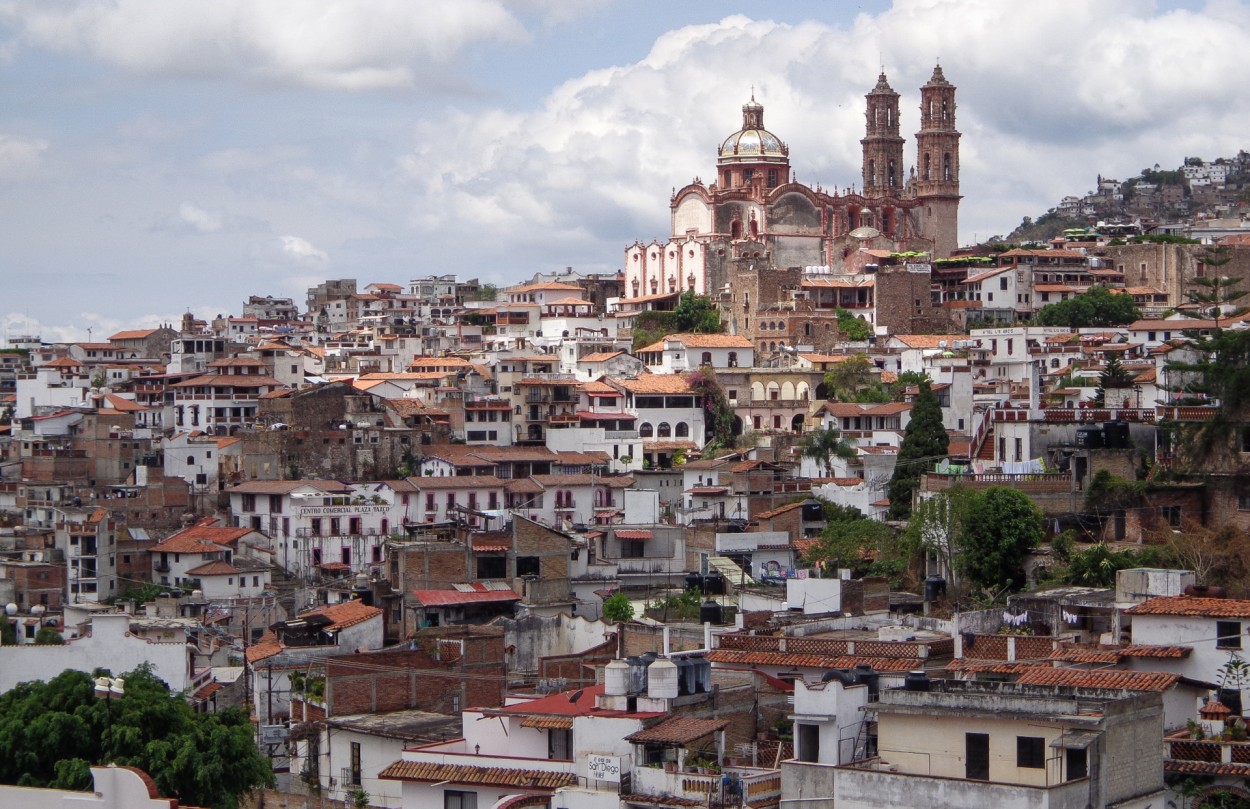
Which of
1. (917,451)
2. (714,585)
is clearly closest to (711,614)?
(714,585)

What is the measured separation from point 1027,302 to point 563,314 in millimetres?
16995

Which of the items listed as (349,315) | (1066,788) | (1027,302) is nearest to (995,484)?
(1066,788)

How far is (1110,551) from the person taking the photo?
109 feet

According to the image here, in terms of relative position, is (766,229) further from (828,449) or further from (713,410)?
(828,449)

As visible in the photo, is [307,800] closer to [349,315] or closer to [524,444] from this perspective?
[524,444]

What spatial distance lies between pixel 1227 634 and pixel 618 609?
1480cm

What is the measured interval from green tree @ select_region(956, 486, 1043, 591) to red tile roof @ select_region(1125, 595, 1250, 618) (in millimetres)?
10129

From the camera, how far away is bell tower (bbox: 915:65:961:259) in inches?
3498

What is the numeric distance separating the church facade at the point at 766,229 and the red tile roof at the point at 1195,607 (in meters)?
50.1

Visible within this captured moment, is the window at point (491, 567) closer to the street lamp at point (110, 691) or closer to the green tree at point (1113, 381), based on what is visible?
the street lamp at point (110, 691)

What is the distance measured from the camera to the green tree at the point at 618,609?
115 feet

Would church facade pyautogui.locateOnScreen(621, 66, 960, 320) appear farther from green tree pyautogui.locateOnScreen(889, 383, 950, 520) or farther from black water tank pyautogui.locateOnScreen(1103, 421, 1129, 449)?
black water tank pyautogui.locateOnScreen(1103, 421, 1129, 449)

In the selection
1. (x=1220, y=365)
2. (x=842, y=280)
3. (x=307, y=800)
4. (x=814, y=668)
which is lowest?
(x=307, y=800)

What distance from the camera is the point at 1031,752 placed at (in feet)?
58.6
